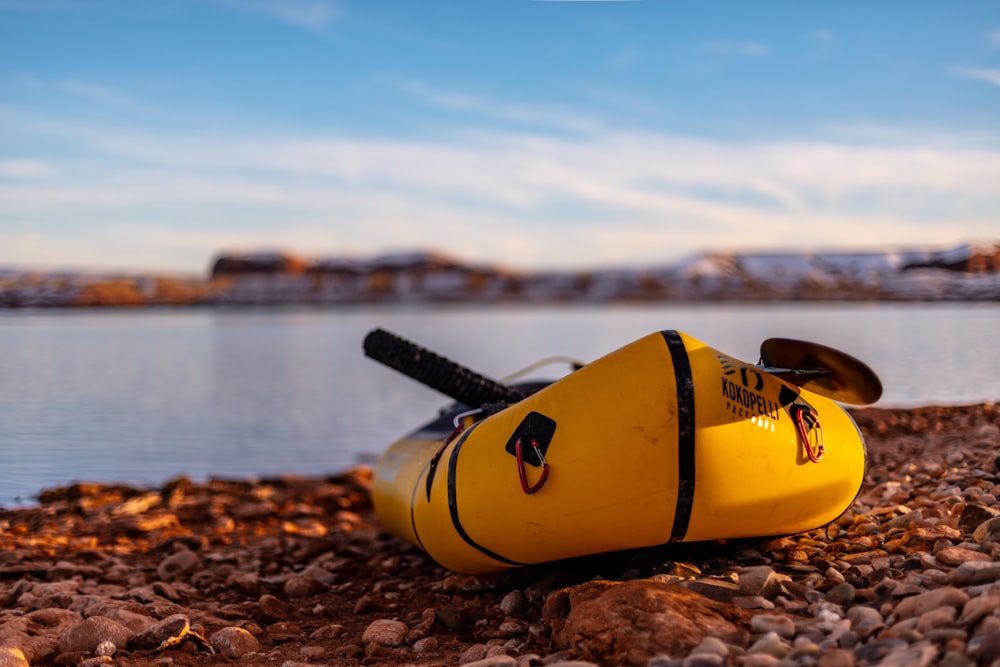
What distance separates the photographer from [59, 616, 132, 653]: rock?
4.32m

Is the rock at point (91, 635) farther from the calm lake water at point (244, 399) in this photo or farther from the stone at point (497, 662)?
the calm lake water at point (244, 399)

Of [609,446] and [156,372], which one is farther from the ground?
[609,446]

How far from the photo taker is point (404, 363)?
21.8 ft

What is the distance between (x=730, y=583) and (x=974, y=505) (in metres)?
1.51

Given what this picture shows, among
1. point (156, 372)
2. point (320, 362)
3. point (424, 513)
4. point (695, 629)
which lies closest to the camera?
point (695, 629)

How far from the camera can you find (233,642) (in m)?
4.45

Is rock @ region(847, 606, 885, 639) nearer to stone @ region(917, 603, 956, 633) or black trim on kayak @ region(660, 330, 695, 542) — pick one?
stone @ region(917, 603, 956, 633)

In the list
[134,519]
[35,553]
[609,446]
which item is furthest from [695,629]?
[134,519]

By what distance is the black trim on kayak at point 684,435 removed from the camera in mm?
4082

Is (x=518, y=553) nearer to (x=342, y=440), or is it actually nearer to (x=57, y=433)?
(x=342, y=440)

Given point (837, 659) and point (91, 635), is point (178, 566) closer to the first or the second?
point (91, 635)

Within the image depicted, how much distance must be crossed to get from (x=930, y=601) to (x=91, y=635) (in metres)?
3.72

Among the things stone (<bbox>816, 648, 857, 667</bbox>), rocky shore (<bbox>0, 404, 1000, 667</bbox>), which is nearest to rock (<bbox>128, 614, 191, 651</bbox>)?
rocky shore (<bbox>0, 404, 1000, 667</bbox>)

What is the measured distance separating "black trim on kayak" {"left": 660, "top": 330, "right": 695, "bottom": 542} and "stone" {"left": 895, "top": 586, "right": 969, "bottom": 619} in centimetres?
102
